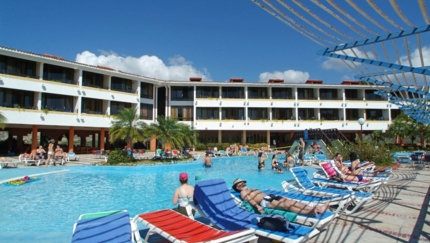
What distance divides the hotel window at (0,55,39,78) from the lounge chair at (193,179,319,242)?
25.8 m

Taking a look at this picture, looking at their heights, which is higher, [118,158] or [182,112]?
[182,112]

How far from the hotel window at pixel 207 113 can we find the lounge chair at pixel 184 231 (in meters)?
32.8

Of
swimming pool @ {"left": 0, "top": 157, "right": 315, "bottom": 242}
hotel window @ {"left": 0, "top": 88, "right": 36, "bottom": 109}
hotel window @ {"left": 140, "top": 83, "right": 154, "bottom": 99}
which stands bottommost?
swimming pool @ {"left": 0, "top": 157, "right": 315, "bottom": 242}

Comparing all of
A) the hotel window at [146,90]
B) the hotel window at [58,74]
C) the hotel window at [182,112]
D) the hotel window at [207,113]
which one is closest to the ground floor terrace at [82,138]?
the hotel window at [207,113]

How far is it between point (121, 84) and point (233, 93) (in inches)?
569

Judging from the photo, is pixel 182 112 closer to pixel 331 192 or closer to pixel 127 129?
pixel 127 129

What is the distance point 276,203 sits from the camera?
18.9 feet

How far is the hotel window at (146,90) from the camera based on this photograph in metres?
35.5

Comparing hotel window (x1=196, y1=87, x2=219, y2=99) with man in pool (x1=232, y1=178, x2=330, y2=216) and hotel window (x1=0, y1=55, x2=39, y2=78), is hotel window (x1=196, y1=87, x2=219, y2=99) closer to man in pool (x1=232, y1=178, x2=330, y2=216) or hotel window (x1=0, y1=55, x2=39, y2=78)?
hotel window (x1=0, y1=55, x2=39, y2=78)

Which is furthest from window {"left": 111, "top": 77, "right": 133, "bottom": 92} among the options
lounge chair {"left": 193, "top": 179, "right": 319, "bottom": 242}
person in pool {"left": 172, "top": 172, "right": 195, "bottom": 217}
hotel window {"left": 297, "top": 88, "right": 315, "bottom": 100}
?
lounge chair {"left": 193, "top": 179, "right": 319, "bottom": 242}

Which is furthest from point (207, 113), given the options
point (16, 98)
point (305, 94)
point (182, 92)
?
point (16, 98)

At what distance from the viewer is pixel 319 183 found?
31.0 feet

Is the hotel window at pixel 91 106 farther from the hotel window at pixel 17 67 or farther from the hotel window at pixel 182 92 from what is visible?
the hotel window at pixel 182 92

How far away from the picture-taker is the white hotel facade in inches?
1022
